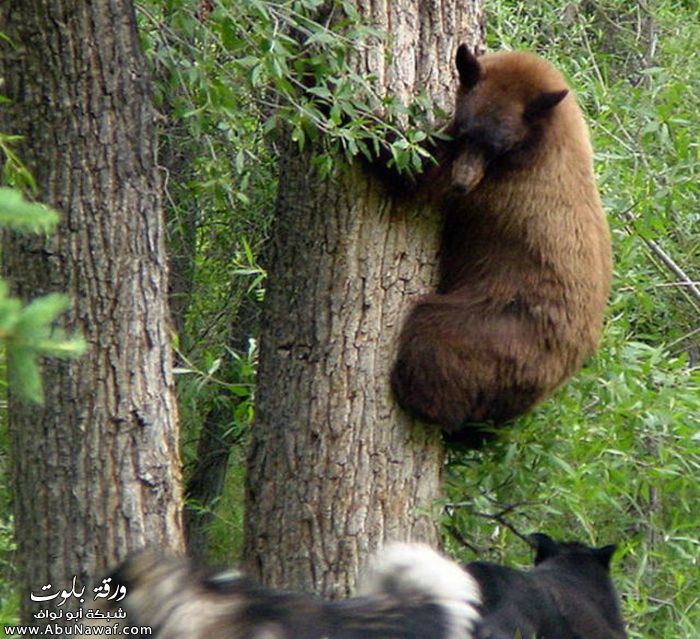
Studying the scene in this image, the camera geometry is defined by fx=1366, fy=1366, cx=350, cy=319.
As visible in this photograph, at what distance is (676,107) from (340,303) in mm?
2926

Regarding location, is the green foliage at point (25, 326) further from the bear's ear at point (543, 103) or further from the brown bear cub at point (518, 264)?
the bear's ear at point (543, 103)

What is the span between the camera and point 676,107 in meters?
7.55

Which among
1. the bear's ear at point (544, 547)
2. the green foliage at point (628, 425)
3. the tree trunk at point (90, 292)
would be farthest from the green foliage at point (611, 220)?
the tree trunk at point (90, 292)

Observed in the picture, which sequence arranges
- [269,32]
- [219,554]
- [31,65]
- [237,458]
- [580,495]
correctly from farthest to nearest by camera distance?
[237,458] → [219,554] → [580,495] → [269,32] → [31,65]

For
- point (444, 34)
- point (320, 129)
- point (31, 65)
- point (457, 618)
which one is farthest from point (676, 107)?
point (457, 618)

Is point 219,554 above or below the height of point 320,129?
below

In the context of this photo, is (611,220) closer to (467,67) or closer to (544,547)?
(467,67)

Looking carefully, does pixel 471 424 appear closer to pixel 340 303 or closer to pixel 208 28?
pixel 340 303

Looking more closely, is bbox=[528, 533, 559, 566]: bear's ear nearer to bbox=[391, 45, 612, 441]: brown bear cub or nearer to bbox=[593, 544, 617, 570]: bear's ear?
bbox=[593, 544, 617, 570]: bear's ear

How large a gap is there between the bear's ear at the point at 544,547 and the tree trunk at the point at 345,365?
17.6 inches

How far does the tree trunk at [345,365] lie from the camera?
5535 millimetres

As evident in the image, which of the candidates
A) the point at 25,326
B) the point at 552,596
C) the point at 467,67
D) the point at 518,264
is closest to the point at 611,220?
the point at 518,264

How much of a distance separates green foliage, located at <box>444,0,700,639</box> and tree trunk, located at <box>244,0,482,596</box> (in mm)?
458

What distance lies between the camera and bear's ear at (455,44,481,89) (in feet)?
18.7
